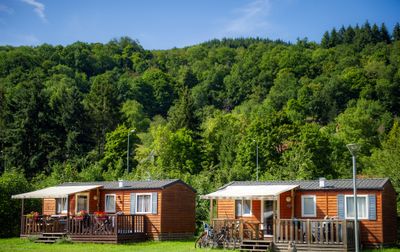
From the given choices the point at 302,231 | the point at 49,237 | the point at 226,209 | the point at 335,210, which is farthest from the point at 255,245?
the point at 49,237

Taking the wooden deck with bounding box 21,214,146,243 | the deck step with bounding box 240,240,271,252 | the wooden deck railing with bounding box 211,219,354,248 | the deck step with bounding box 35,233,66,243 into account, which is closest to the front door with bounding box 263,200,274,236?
the wooden deck railing with bounding box 211,219,354,248

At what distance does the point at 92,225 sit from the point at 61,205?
5257 mm

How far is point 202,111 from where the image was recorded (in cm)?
10344

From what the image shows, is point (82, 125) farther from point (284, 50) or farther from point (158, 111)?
point (284, 50)

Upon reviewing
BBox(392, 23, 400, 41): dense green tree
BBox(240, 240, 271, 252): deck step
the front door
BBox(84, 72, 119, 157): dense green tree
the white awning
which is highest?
BBox(392, 23, 400, 41): dense green tree

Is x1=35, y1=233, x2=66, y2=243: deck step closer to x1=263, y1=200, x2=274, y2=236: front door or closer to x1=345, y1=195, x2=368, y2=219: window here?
x1=263, y1=200, x2=274, y2=236: front door

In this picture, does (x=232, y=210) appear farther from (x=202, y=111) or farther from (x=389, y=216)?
(x=202, y=111)

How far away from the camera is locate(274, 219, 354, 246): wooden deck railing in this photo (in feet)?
73.0

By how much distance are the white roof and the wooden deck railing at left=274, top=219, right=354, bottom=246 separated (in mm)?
1370

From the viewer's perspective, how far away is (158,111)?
112m

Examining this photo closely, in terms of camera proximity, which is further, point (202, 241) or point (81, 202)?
point (81, 202)

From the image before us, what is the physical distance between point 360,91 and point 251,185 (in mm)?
79508

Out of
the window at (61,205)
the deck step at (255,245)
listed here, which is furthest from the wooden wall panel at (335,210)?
the window at (61,205)

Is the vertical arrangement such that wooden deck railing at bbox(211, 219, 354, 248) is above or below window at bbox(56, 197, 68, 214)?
below
